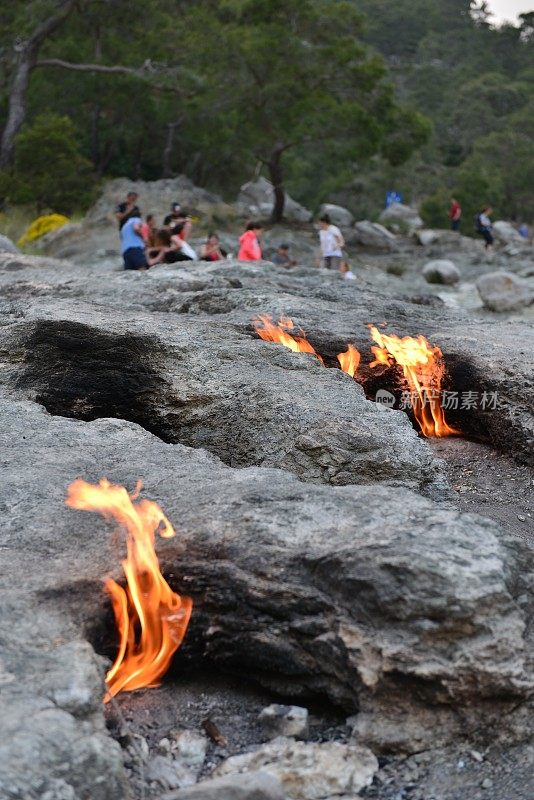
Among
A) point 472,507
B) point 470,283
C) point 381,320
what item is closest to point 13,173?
point 470,283

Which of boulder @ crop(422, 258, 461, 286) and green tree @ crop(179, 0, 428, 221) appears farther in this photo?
green tree @ crop(179, 0, 428, 221)

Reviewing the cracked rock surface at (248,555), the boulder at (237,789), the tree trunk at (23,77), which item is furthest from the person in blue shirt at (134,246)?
the tree trunk at (23,77)

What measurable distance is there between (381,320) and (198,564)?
191 inches

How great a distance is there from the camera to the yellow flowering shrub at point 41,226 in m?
23.0

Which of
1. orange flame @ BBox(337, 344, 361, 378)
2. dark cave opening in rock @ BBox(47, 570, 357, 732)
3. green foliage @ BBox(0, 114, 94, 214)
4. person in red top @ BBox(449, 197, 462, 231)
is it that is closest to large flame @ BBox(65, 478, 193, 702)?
dark cave opening in rock @ BBox(47, 570, 357, 732)

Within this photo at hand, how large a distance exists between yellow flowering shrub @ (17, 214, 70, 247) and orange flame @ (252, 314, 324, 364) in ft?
51.0

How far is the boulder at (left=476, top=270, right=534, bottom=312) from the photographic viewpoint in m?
18.3

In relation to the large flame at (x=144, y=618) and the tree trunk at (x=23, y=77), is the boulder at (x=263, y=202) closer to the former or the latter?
the tree trunk at (x=23, y=77)

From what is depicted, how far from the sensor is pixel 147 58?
27047 mm

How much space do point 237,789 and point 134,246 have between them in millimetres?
9642

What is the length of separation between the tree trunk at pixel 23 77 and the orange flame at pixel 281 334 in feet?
62.6

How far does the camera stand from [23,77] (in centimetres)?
2527

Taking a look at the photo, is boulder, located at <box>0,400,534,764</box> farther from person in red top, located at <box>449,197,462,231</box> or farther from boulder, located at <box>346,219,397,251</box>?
person in red top, located at <box>449,197,462,231</box>

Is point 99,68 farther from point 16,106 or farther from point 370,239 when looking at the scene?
point 370,239
